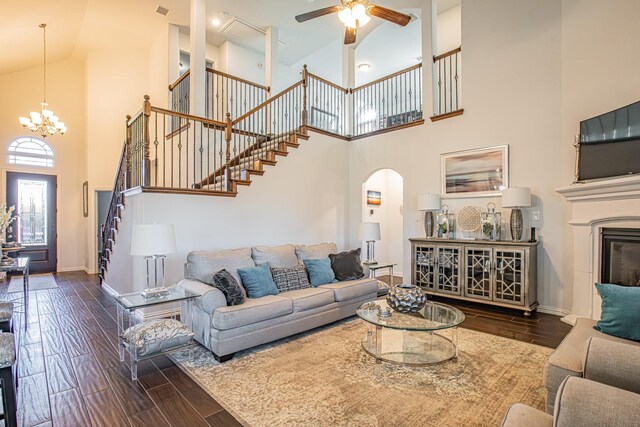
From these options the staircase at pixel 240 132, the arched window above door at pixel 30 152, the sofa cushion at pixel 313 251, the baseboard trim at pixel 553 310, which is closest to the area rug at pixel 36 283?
the staircase at pixel 240 132

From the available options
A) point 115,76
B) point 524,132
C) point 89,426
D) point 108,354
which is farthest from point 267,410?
point 115,76

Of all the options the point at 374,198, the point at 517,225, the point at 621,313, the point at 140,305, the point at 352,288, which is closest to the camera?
the point at 621,313

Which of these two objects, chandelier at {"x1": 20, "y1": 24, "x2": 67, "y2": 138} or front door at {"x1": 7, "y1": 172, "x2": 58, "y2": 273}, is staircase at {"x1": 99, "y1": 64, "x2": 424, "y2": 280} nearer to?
chandelier at {"x1": 20, "y1": 24, "x2": 67, "y2": 138}

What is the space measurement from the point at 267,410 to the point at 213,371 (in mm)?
806

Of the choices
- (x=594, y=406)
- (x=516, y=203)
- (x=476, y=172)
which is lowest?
(x=594, y=406)

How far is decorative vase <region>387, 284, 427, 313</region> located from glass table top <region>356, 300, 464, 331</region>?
9 cm

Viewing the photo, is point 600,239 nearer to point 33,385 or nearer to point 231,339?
point 231,339

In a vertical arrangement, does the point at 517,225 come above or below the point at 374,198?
below

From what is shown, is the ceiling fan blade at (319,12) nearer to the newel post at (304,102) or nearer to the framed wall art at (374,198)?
the newel post at (304,102)

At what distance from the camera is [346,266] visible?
14.9ft

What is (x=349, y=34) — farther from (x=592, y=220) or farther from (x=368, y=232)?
(x=592, y=220)

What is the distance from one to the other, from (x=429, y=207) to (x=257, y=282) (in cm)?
314

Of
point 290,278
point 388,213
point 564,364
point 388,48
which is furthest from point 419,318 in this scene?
point 388,48

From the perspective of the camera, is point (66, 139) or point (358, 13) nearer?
point (358, 13)
